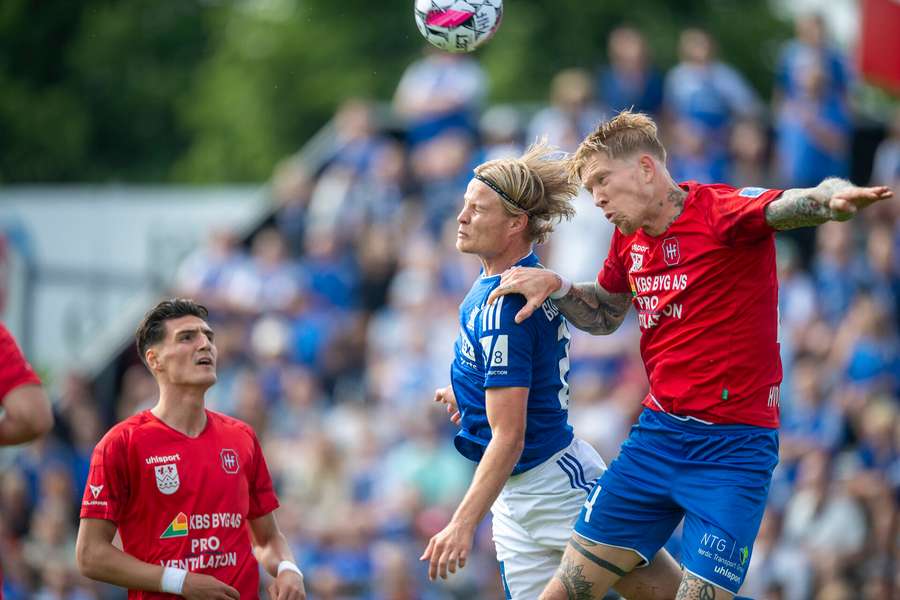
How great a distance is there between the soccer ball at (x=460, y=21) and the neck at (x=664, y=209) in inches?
61.2

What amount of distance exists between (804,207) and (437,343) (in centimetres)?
761

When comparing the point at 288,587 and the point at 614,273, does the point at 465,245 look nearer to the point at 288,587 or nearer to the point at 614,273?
the point at 614,273

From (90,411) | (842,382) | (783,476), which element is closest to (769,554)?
(783,476)

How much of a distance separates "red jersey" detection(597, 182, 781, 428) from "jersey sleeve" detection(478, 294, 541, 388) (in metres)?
0.62

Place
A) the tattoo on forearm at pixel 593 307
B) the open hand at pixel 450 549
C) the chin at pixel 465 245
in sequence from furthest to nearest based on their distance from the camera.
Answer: the tattoo on forearm at pixel 593 307 → the chin at pixel 465 245 → the open hand at pixel 450 549

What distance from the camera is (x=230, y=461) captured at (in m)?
5.91

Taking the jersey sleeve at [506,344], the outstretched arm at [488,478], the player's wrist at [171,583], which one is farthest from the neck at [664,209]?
the player's wrist at [171,583]

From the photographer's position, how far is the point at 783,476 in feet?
35.7

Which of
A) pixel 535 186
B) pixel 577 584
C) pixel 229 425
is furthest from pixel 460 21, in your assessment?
pixel 577 584

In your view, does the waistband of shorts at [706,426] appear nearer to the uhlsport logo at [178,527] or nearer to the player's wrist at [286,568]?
the player's wrist at [286,568]

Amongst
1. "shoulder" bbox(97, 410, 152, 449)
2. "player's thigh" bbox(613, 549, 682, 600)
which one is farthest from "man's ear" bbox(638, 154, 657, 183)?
"shoulder" bbox(97, 410, 152, 449)

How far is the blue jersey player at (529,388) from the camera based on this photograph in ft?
18.9

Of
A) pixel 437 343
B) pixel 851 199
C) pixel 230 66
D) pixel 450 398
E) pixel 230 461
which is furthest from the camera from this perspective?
pixel 230 66

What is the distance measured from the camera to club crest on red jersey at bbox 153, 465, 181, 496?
224 inches
